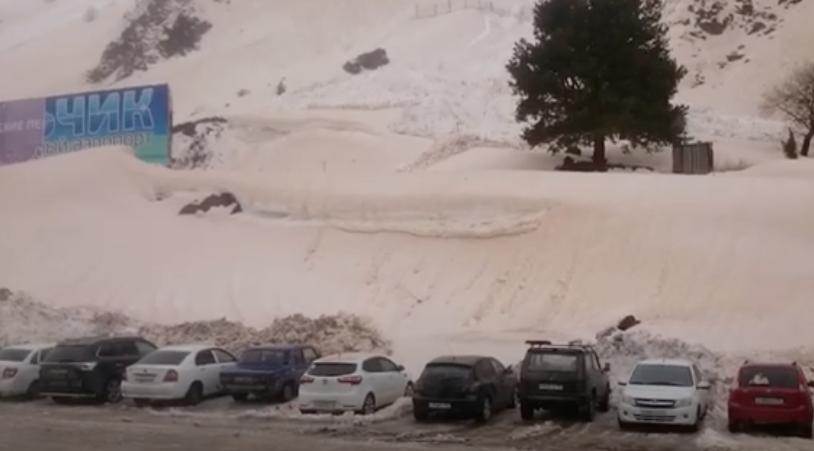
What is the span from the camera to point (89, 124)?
4616 centimetres

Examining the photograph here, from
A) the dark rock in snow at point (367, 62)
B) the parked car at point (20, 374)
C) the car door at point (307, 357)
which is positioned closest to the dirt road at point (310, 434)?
the car door at point (307, 357)

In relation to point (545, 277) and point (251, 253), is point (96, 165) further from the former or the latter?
point (545, 277)

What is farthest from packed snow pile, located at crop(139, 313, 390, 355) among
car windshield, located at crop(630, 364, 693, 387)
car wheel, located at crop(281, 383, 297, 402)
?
car windshield, located at crop(630, 364, 693, 387)

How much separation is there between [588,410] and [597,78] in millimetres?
25676

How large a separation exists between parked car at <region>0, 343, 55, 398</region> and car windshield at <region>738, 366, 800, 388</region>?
15.1 metres

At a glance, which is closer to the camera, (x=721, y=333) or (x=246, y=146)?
(x=721, y=333)

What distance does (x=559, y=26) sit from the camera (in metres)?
45.3

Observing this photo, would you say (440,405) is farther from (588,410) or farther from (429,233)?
(429,233)

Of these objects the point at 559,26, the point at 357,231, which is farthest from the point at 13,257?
the point at 559,26

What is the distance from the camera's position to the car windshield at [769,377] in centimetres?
2000

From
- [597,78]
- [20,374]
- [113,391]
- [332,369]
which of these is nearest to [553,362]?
[332,369]

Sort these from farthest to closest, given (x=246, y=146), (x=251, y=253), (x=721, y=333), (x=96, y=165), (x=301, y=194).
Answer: (x=246, y=146), (x=96, y=165), (x=301, y=194), (x=251, y=253), (x=721, y=333)

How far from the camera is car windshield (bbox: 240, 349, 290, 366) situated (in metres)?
24.2

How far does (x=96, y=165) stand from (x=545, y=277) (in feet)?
65.4
